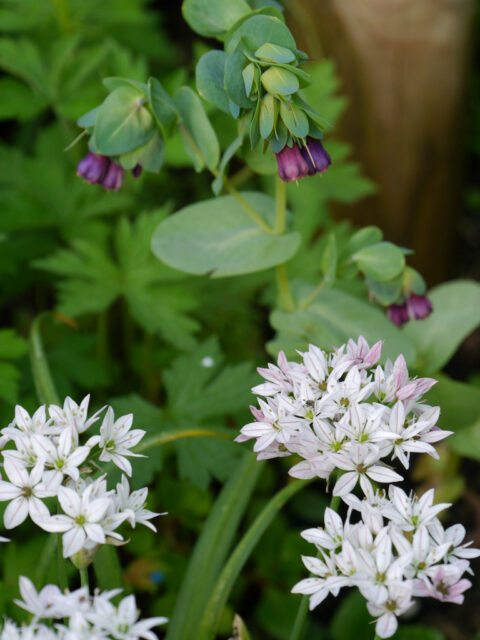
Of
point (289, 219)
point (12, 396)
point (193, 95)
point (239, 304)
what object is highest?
point (193, 95)

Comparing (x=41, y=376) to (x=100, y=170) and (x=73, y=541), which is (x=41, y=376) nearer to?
(x=100, y=170)

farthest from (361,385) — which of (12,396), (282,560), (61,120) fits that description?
(61,120)

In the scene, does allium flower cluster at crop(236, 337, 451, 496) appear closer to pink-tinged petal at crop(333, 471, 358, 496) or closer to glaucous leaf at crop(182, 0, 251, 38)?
pink-tinged petal at crop(333, 471, 358, 496)

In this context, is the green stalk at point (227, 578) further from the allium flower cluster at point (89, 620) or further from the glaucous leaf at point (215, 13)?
the glaucous leaf at point (215, 13)

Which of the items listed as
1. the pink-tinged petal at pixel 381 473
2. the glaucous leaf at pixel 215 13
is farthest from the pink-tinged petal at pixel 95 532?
the glaucous leaf at pixel 215 13

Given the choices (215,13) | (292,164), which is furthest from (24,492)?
(215,13)

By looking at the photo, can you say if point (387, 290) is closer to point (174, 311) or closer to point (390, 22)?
point (174, 311)

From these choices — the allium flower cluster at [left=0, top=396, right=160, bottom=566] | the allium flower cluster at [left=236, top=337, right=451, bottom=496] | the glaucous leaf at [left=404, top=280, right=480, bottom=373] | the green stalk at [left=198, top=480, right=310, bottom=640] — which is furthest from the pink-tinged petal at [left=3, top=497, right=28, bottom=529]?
Answer: the glaucous leaf at [left=404, top=280, right=480, bottom=373]
